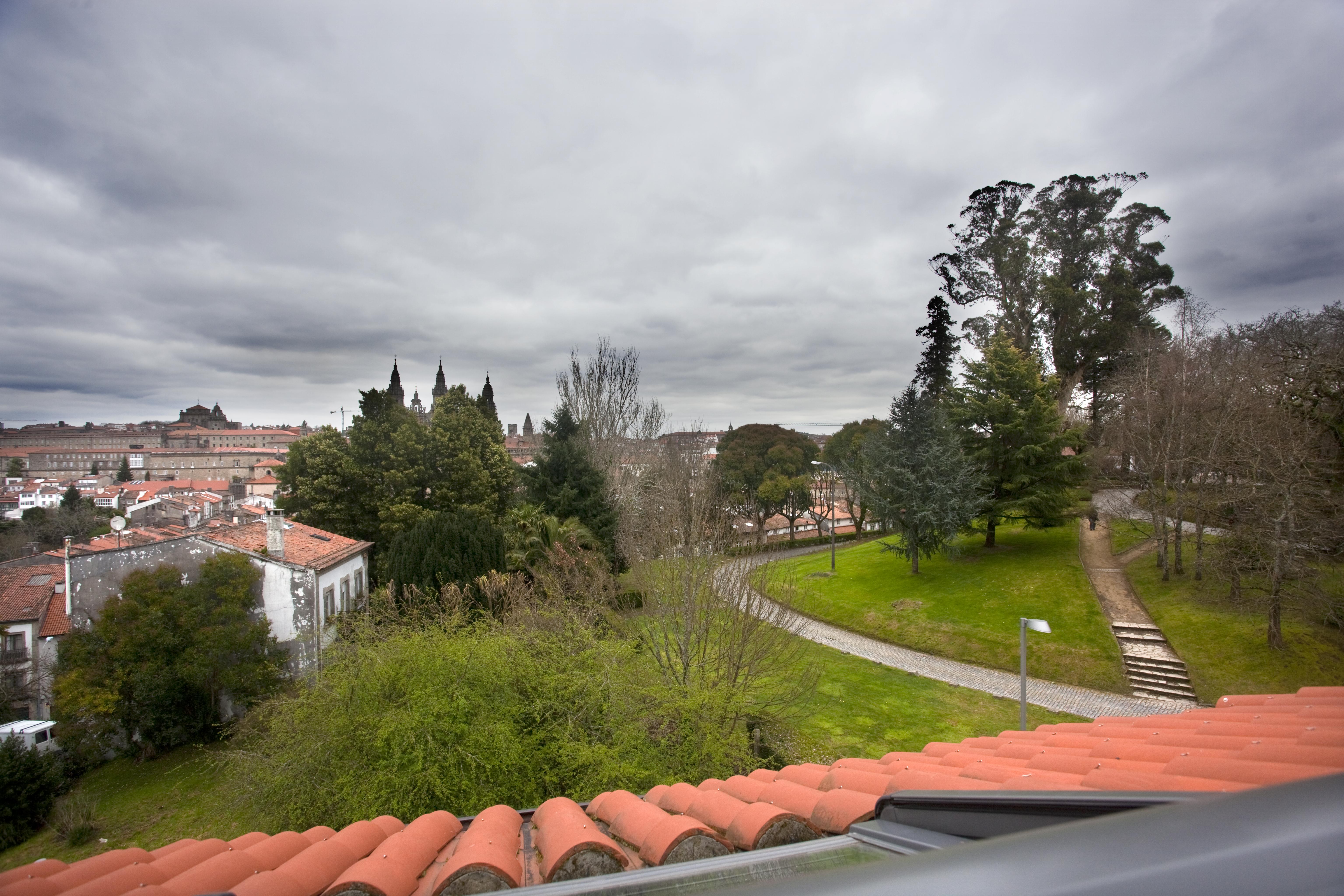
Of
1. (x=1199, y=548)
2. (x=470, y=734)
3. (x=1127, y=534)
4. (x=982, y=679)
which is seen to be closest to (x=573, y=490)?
(x=982, y=679)

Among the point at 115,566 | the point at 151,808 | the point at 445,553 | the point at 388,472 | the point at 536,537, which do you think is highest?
the point at 388,472

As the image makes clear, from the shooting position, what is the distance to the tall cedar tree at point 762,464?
44094 mm

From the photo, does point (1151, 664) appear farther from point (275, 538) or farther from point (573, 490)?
point (275, 538)

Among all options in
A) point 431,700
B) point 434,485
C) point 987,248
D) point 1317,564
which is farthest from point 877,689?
point 987,248

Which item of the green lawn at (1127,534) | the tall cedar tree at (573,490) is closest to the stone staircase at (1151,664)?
the green lawn at (1127,534)

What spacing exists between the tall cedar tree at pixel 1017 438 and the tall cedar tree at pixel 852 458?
4845 mm

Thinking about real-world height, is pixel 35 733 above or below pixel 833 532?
below

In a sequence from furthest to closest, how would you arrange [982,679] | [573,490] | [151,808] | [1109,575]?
1. [573,490]
2. [1109,575]
3. [982,679]
4. [151,808]

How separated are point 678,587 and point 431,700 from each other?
15.7 ft

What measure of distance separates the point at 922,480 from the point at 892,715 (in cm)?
1106

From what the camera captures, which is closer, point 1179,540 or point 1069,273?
point 1179,540

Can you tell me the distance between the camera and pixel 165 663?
49.0ft

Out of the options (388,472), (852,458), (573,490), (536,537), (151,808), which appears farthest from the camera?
(852,458)

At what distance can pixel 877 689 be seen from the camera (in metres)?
16.8
